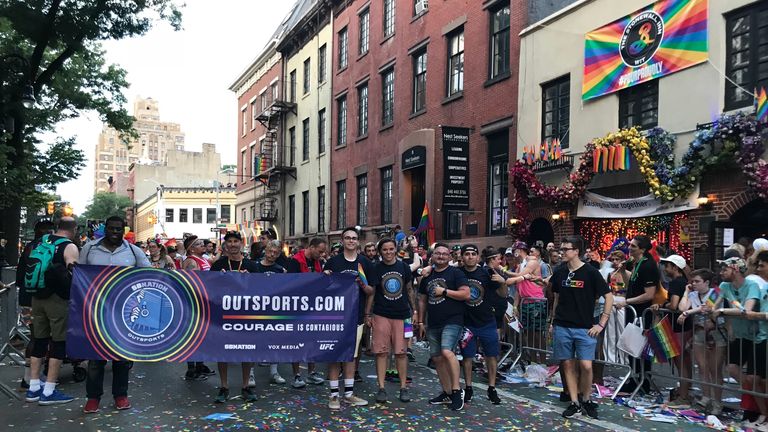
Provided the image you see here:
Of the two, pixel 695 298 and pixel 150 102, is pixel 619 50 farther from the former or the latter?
pixel 150 102

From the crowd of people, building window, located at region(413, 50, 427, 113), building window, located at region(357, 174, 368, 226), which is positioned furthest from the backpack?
building window, located at region(357, 174, 368, 226)

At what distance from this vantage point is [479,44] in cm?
1914

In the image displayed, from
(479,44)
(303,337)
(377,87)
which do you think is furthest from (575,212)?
(377,87)

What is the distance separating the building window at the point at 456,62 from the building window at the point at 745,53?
908 cm

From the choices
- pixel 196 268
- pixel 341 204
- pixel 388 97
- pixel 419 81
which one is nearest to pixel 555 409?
pixel 196 268

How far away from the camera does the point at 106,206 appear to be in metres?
92.0

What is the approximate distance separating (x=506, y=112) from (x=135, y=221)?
84.2 metres

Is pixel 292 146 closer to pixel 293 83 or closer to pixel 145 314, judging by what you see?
pixel 293 83

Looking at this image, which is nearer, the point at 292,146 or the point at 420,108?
the point at 420,108

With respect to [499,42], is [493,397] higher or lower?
lower

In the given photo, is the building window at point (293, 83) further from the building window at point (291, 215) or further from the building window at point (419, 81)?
the building window at point (419, 81)

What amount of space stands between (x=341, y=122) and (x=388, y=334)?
22739mm

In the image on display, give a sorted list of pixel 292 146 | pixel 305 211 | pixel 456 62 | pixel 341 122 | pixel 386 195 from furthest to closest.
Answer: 1. pixel 292 146
2. pixel 305 211
3. pixel 341 122
4. pixel 386 195
5. pixel 456 62

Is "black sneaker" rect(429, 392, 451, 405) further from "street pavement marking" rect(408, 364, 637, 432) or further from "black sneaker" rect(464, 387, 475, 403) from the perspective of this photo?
"street pavement marking" rect(408, 364, 637, 432)
